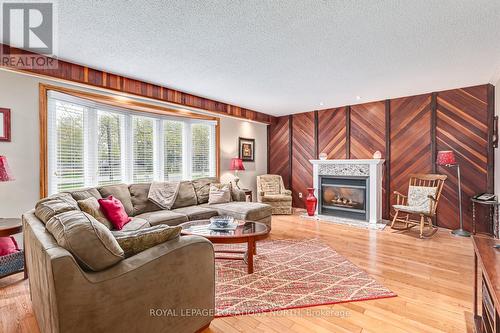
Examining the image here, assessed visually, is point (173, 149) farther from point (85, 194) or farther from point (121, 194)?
point (85, 194)

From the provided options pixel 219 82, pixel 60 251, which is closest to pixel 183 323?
pixel 60 251

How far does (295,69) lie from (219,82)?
4.15 ft

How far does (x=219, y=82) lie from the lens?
4.10m

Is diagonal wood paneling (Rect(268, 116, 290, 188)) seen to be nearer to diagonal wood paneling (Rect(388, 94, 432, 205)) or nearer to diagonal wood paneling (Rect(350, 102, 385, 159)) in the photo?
diagonal wood paneling (Rect(350, 102, 385, 159))

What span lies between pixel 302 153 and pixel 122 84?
4.32 m

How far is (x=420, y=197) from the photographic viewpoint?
4469 millimetres

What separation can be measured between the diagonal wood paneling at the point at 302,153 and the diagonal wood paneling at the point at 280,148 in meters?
0.18

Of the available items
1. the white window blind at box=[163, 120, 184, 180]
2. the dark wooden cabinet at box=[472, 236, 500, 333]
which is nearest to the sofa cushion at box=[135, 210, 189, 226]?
the white window blind at box=[163, 120, 184, 180]

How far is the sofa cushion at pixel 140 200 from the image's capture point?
384 cm

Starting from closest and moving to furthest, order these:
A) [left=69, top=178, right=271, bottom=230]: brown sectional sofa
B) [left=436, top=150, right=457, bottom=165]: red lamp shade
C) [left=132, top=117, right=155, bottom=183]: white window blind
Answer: [left=69, top=178, right=271, bottom=230]: brown sectional sofa, [left=436, top=150, right=457, bottom=165]: red lamp shade, [left=132, top=117, right=155, bottom=183]: white window blind

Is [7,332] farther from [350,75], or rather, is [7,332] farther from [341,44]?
[350,75]

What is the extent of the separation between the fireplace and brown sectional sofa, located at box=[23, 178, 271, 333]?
4.32 m

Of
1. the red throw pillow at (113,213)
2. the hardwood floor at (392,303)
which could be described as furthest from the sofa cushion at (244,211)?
the red throw pillow at (113,213)

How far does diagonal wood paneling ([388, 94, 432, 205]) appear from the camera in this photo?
477cm
